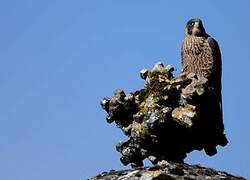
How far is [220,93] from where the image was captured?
16531 mm

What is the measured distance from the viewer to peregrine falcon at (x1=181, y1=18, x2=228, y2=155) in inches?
635

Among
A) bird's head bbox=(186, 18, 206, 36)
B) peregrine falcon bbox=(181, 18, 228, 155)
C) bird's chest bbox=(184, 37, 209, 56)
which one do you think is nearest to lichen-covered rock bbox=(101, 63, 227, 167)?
peregrine falcon bbox=(181, 18, 228, 155)

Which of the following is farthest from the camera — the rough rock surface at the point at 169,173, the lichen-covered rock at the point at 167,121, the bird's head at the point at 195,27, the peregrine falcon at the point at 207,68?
the bird's head at the point at 195,27

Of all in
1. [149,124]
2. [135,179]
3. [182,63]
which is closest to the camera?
[135,179]

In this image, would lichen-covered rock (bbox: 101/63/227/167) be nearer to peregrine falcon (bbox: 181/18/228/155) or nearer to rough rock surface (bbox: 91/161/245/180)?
peregrine falcon (bbox: 181/18/228/155)

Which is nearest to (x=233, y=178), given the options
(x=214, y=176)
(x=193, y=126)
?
(x=214, y=176)

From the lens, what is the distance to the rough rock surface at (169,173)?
13867mm

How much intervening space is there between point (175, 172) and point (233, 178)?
4.34ft

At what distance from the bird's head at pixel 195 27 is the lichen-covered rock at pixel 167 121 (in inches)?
46.2

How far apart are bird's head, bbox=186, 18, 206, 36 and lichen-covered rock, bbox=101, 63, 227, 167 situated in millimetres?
1174

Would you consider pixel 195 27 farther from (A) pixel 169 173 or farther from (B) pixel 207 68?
(A) pixel 169 173

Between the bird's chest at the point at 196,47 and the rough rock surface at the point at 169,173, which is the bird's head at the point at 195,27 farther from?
the rough rock surface at the point at 169,173

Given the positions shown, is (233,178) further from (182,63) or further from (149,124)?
(182,63)

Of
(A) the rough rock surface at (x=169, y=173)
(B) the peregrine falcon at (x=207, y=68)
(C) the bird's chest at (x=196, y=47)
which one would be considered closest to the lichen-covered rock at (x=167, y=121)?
(B) the peregrine falcon at (x=207, y=68)
